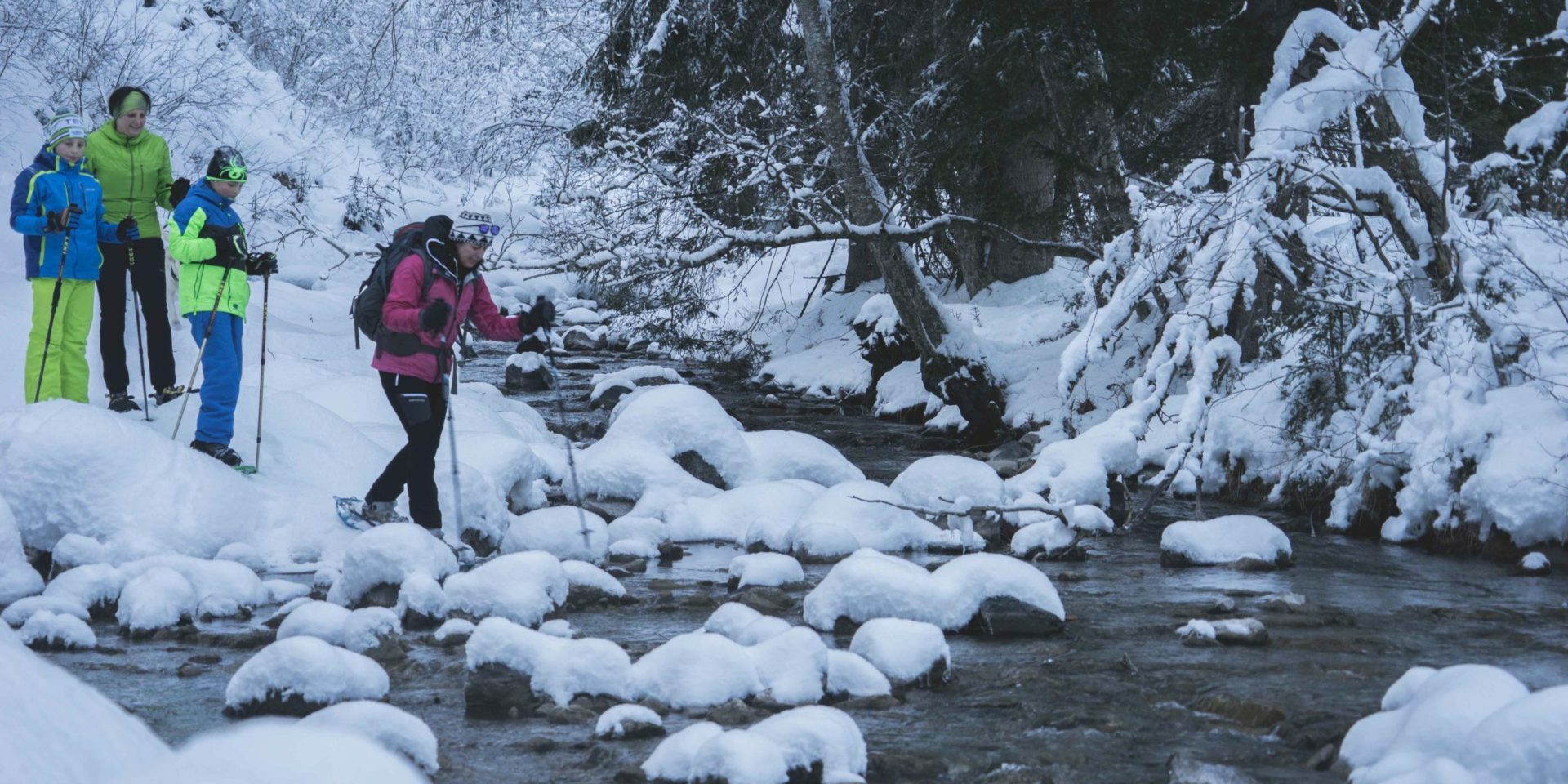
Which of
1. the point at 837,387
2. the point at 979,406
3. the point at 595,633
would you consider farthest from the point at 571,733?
the point at 837,387

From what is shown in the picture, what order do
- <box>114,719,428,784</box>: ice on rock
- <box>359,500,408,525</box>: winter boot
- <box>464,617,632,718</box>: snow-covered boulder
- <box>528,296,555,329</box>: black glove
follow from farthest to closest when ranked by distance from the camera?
<box>359,500,408,525</box>: winter boot, <box>528,296,555,329</box>: black glove, <box>464,617,632,718</box>: snow-covered boulder, <box>114,719,428,784</box>: ice on rock

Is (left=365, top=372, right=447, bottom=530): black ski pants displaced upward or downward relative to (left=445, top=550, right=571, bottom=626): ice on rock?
upward

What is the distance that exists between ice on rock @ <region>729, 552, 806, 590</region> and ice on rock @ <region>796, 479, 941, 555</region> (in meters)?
0.96

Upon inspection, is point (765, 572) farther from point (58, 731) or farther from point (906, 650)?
point (58, 731)

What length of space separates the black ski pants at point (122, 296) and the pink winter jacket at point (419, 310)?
248 centimetres

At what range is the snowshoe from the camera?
7.59 m

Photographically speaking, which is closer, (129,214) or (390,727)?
(390,727)

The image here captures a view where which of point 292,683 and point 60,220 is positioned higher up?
point 60,220

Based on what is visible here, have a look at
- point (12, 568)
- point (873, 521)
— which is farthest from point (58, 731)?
point (873, 521)

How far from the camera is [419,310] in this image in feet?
21.3

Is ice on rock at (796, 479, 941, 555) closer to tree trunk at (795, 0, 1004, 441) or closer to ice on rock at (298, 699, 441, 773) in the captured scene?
ice on rock at (298, 699, 441, 773)

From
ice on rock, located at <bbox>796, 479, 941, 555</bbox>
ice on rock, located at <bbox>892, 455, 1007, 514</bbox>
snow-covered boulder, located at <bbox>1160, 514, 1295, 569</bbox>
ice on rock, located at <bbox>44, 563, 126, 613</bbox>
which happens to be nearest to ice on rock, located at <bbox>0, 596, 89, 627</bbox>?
ice on rock, located at <bbox>44, 563, 126, 613</bbox>

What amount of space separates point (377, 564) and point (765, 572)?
188 cm

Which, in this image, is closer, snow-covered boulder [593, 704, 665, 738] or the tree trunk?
snow-covered boulder [593, 704, 665, 738]
